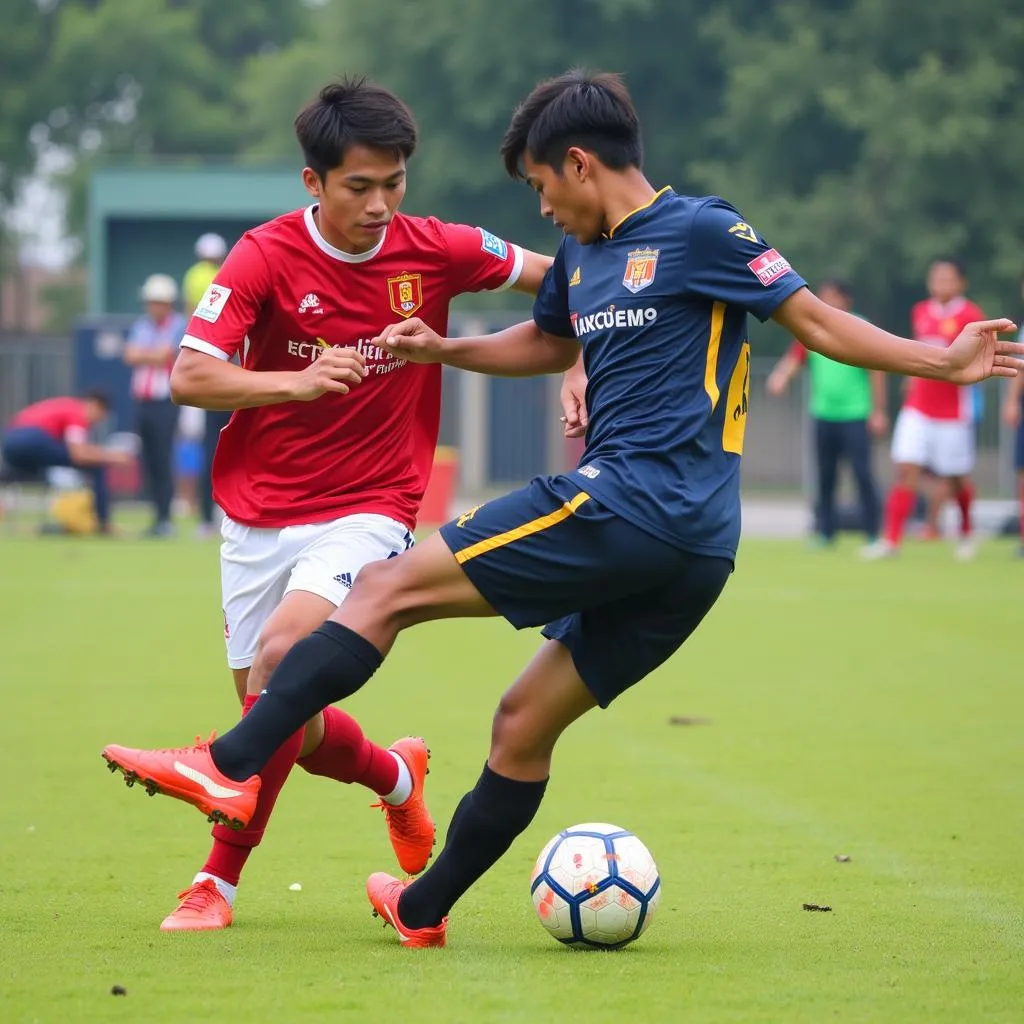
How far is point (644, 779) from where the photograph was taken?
286 inches

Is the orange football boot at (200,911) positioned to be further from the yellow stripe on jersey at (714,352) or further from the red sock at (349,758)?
the yellow stripe on jersey at (714,352)

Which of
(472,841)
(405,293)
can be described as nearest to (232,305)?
(405,293)

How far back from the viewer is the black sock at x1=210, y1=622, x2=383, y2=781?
14.7 feet

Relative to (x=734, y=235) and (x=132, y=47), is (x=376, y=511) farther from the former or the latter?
(x=132, y=47)

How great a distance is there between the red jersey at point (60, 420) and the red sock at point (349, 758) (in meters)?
14.8

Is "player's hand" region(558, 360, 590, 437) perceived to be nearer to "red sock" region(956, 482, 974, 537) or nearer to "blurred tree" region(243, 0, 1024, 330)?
"red sock" region(956, 482, 974, 537)

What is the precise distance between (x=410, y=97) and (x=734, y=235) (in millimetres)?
39920

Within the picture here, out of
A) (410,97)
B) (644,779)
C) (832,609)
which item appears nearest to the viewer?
(644,779)

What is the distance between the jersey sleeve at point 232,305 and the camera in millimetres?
5031

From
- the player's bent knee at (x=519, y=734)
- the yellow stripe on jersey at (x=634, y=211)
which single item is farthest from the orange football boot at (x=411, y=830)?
the yellow stripe on jersey at (x=634, y=211)

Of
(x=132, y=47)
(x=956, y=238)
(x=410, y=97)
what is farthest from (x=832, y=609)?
(x=132, y=47)

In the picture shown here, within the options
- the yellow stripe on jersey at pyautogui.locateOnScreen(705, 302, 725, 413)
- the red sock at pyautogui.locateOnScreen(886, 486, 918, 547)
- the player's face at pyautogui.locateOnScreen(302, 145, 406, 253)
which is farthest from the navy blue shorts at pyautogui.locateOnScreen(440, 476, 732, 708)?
the red sock at pyautogui.locateOnScreen(886, 486, 918, 547)

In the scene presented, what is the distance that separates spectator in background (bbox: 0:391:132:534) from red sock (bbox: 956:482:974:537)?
834cm

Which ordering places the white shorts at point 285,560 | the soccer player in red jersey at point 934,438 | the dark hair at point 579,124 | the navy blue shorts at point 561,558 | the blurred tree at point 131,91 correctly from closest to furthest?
the navy blue shorts at point 561,558 → the dark hair at point 579,124 → the white shorts at point 285,560 → the soccer player in red jersey at point 934,438 → the blurred tree at point 131,91
